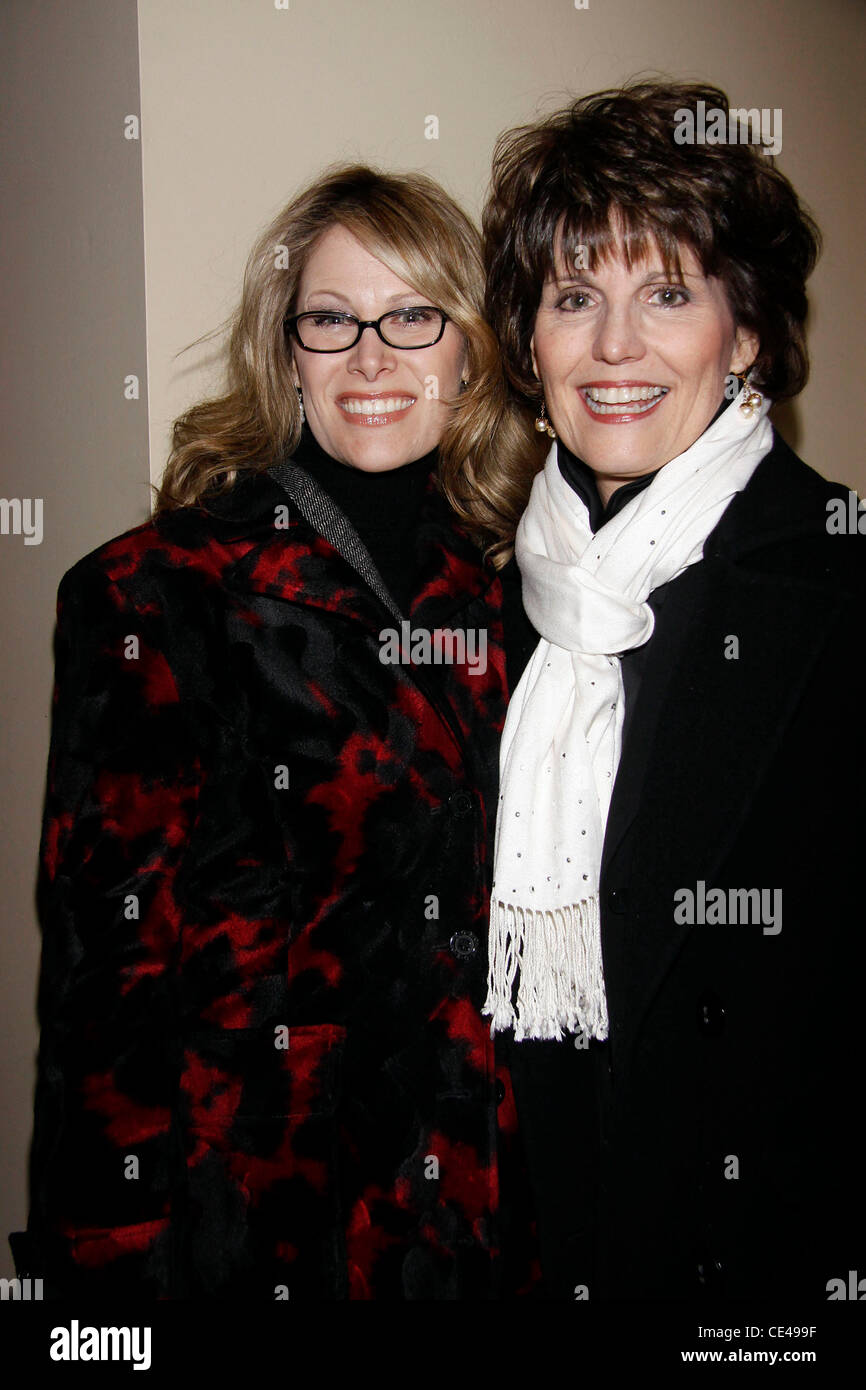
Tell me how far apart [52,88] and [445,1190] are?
207 centimetres

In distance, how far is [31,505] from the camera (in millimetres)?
2188

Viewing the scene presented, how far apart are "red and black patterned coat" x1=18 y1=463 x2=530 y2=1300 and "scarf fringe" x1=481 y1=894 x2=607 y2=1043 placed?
2.7 inches

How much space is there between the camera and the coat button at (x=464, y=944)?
1.59 meters

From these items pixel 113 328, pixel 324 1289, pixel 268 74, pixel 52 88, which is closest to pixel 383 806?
pixel 324 1289

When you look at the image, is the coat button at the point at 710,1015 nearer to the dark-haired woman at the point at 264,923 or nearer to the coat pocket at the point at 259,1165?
the dark-haired woman at the point at 264,923

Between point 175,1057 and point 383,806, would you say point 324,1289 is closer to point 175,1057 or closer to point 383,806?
point 175,1057

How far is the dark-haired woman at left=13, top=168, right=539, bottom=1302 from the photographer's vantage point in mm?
1512

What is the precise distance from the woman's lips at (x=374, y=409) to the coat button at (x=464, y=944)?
2.60 feet

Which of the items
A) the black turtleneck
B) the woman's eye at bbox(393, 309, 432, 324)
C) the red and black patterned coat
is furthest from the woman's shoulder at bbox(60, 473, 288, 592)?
the woman's eye at bbox(393, 309, 432, 324)

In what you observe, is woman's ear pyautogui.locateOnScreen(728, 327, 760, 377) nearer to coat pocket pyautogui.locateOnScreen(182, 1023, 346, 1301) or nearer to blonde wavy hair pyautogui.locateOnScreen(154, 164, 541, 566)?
blonde wavy hair pyautogui.locateOnScreen(154, 164, 541, 566)

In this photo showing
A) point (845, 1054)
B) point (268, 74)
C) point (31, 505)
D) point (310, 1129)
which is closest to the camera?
point (845, 1054)

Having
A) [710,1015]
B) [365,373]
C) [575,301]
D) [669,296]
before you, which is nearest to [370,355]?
[365,373]

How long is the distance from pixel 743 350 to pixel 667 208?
234 mm

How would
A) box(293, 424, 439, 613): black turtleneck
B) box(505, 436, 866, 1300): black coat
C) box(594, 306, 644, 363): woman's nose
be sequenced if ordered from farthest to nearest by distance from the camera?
box(293, 424, 439, 613): black turtleneck, box(594, 306, 644, 363): woman's nose, box(505, 436, 866, 1300): black coat
